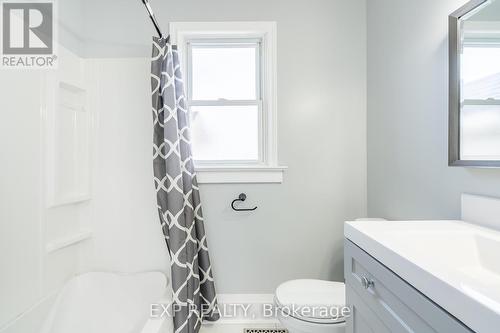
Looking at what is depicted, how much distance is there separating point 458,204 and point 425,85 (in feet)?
1.92

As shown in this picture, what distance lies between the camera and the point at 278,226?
1.74 metres

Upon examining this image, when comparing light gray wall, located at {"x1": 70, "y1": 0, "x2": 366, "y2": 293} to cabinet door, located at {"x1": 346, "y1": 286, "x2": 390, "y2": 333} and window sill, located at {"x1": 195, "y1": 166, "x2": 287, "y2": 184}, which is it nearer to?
window sill, located at {"x1": 195, "y1": 166, "x2": 287, "y2": 184}

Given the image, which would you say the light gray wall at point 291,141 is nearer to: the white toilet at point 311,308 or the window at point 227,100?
the window at point 227,100

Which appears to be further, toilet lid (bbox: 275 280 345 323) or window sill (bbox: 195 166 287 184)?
window sill (bbox: 195 166 287 184)

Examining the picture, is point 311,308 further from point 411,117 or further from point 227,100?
point 227,100

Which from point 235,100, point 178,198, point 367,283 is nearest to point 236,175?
point 178,198

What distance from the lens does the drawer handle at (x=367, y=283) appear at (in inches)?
30.4

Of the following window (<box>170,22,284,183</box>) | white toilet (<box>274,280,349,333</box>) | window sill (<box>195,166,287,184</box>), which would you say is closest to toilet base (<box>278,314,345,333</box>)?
white toilet (<box>274,280,349,333</box>)

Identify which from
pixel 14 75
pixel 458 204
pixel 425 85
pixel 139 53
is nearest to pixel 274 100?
pixel 425 85

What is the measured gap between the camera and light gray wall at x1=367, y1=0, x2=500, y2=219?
3.46 ft

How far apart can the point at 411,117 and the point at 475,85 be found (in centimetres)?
36

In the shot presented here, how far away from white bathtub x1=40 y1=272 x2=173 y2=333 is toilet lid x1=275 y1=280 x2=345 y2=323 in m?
0.71

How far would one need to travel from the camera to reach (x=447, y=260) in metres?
0.79

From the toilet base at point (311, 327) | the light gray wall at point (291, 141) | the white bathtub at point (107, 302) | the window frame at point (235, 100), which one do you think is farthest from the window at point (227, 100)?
the toilet base at point (311, 327)
